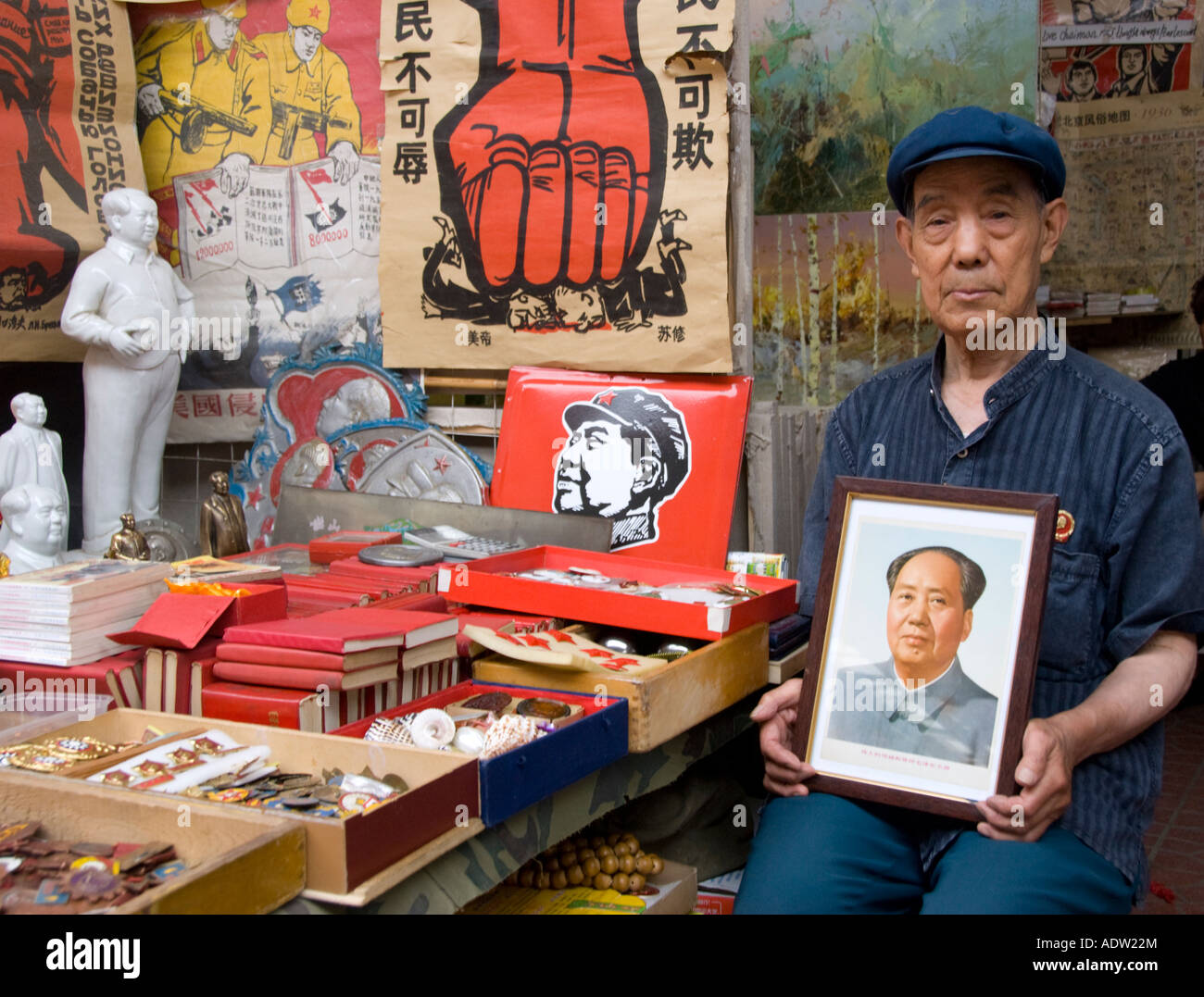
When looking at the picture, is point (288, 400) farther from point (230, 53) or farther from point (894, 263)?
point (894, 263)

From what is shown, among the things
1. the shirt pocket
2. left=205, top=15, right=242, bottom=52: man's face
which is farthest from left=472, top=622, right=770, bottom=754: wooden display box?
left=205, top=15, right=242, bottom=52: man's face

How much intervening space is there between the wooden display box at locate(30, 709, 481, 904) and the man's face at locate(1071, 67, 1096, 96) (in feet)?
17.9

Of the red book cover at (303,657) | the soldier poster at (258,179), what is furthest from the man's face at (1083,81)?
the red book cover at (303,657)

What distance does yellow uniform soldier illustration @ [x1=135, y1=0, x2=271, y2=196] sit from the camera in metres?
4.21

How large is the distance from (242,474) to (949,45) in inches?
134

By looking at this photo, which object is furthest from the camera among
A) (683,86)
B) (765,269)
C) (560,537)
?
(765,269)

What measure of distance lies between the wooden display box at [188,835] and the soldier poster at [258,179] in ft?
8.79

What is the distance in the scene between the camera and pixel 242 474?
422 centimetres

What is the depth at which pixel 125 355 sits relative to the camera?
12.9ft

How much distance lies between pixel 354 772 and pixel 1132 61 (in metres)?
5.55

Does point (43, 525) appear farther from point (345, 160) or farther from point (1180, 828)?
point (1180, 828)

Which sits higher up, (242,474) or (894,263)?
(894,263)

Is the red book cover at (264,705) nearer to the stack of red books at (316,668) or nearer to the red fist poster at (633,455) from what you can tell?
the stack of red books at (316,668)

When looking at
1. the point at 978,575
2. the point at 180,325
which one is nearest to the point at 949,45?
the point at 180,325
